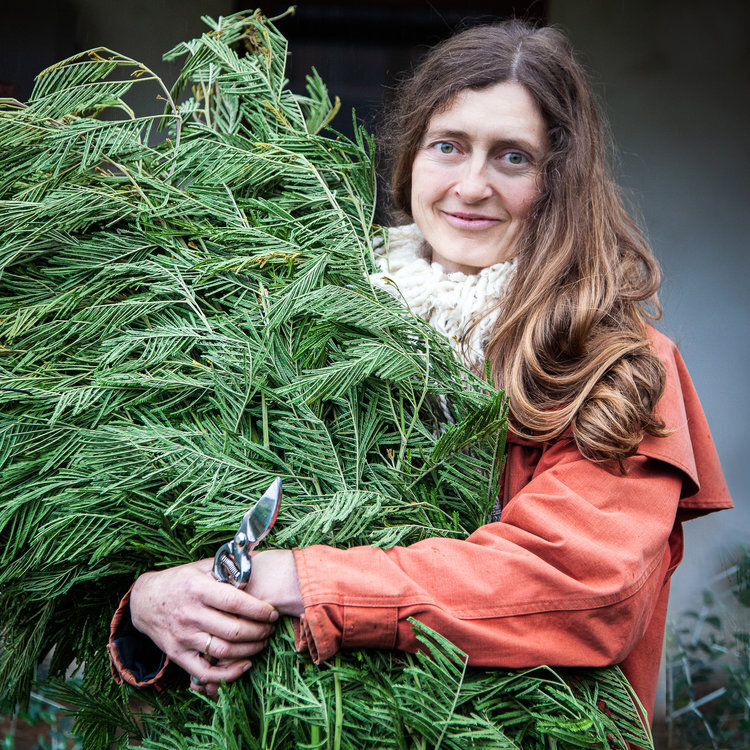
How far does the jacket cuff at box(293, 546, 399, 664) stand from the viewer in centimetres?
82

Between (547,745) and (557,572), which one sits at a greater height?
(557,572)

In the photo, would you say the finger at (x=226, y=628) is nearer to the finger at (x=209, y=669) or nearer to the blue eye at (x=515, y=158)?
the finger at (x=209, y=669)

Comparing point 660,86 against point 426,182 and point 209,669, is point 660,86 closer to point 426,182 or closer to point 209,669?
point 426,182

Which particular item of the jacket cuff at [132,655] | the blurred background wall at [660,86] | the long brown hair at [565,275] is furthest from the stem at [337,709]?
the blurred background wall at [660,86]

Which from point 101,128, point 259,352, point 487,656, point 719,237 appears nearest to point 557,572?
point 487,656

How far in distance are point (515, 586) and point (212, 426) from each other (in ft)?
1.43

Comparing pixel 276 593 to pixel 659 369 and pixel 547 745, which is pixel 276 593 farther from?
pixel 659 369

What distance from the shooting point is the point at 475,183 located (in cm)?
118

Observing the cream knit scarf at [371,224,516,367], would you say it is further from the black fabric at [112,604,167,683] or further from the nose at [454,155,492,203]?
the black fabric at [112,604,167,683]

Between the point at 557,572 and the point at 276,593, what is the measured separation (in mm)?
328

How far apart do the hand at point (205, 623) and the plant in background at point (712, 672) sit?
1849 mm

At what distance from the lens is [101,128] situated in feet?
3.55

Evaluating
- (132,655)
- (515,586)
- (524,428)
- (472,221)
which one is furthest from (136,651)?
(472,221)

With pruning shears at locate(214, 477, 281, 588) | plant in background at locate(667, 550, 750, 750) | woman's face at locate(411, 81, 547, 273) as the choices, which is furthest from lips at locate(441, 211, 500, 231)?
plant in background at locate(667, 550, 750, 750)
